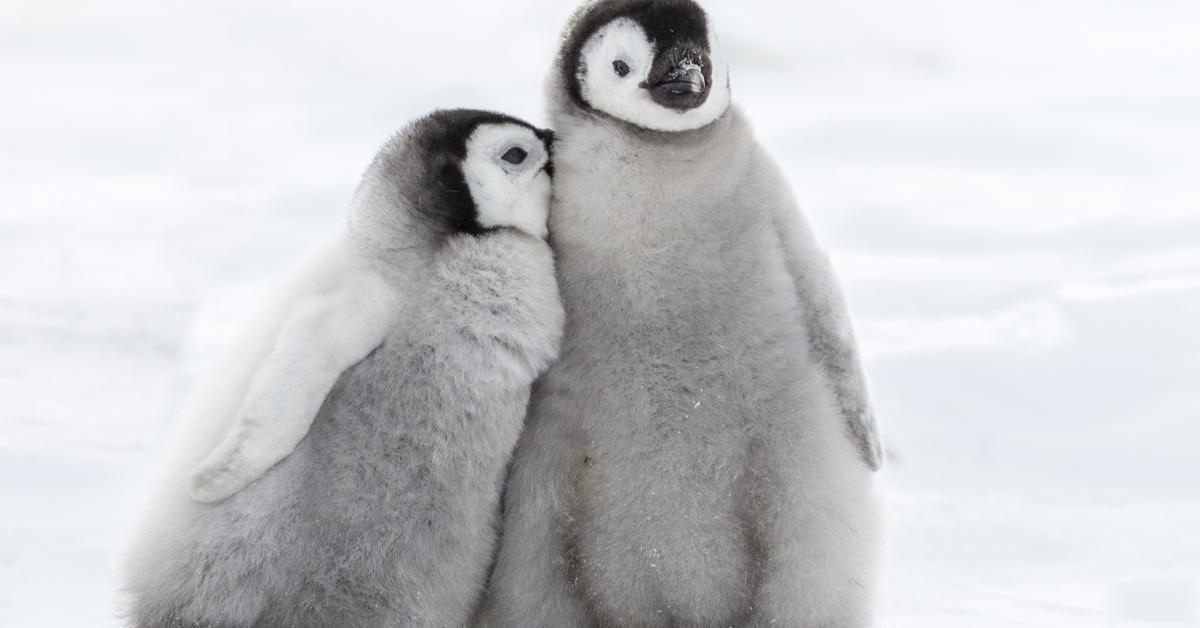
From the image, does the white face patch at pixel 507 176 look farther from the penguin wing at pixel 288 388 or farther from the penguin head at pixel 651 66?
the penguin wing at pixel 288 388

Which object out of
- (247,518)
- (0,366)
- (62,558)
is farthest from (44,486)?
(247,518)

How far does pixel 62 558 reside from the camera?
3670 millimetres

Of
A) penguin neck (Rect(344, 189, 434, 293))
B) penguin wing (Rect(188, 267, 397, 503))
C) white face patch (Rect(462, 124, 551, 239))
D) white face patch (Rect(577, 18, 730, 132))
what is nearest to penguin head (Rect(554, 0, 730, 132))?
white face patch (Rect(577, 18, 730, 132))

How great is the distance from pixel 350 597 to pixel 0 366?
131 inches

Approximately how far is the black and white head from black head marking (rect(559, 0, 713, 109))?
0.59 feet

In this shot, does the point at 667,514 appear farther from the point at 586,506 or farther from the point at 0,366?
the point at 0,366

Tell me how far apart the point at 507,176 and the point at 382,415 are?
0.50m

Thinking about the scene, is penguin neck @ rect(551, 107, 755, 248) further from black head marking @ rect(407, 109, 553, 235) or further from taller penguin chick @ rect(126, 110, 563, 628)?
black head marking @ rect(407, 109, 553, 235)

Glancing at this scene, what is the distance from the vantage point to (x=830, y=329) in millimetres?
2887

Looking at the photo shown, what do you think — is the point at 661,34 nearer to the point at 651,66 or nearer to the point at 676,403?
the point at 651,66

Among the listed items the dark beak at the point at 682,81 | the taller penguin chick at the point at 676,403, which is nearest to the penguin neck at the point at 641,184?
the taller penguin chick at the point at 676,403

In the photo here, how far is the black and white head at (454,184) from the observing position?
110 inches

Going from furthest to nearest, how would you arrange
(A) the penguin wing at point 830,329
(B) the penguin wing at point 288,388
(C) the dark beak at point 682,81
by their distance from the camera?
(A) the penguin wing at point 830,329 < (C) the dark beak at point 682,81 < (B) the penguin wing at point 288,388

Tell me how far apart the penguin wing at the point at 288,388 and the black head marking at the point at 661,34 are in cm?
64
